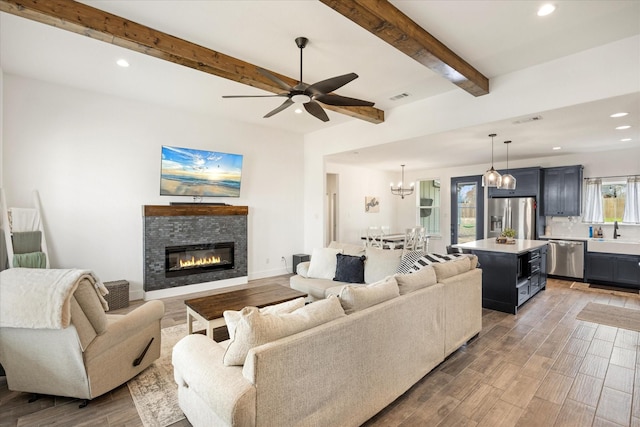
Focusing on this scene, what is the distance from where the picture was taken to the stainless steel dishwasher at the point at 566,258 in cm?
597

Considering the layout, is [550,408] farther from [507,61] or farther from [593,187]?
[593,187]

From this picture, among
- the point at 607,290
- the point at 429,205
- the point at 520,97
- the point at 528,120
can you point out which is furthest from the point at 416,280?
the point at 429,205

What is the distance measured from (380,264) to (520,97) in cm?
271

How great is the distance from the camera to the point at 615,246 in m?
5.57

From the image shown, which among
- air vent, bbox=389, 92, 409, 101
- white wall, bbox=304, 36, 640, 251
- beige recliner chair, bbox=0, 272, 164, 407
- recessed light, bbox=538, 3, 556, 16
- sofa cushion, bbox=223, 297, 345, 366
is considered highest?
air vent, bbox=389, 92, 409, 101

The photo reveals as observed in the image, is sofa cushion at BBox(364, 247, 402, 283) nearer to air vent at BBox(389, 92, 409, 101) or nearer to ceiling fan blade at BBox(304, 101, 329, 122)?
ceiling fan blade at BBox(304, 101, 329, 122)

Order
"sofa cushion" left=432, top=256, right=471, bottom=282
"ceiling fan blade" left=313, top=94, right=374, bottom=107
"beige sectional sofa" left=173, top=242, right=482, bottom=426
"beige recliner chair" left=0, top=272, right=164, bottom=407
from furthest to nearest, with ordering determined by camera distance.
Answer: "ceiling fan blade" left=313, top=94, right=374, bottom=107 → "sofa cushion" left=432, top=256, right=471, bottom=282 → "beige recliner chair" left=0, top=272, right=164, bottom=407 → "beige sectional sofa" left=173, top=242, right=482, bottom=426

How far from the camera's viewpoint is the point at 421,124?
4754 millimetres

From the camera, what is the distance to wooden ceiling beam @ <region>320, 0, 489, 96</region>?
7.57 ft

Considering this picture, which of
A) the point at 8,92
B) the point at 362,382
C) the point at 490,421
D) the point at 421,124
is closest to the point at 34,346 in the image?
the point at 362,382

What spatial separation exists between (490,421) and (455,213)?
270 inches

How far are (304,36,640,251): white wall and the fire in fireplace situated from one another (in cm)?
301

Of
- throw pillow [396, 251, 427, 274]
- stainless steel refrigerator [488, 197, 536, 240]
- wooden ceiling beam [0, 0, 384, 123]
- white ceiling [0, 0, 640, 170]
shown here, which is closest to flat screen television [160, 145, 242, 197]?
white ceiling [0, 0, 640, 170]

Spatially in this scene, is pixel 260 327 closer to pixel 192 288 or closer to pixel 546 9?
pixel 546 9
